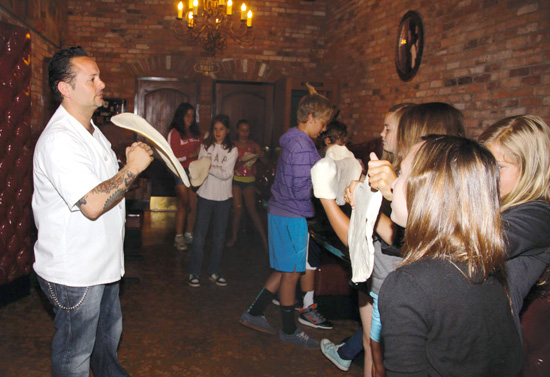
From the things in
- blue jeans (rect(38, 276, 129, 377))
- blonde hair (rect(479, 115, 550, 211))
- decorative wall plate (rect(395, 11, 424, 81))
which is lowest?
blue jeans (rect(38, 276, 129, 377))

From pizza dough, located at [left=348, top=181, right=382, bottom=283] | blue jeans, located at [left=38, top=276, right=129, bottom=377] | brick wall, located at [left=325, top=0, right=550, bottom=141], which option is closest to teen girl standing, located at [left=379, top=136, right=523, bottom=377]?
pizza dough, located at [left=348, top=181, right=382, bottom=283]

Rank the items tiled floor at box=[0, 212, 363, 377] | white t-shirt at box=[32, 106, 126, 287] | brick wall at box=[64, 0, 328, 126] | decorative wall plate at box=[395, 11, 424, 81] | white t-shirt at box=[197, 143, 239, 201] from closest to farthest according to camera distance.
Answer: white t-shirt at box=[32, 106, 126, 287] → tiled floor at box=[0, 212, 363, 377] → white t-shirt at box=[197, 143, 239, 201] → decorative wall plate at box=[395, 11, 424, 81] → brick wall at box=[64, 0, 328, 126]

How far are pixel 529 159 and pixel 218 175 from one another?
285cm

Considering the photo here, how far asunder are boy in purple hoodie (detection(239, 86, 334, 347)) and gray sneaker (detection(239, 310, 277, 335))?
272mm

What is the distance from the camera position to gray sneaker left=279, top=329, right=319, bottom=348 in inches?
119

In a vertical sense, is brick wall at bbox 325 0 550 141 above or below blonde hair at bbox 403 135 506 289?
above

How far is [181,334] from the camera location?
315 centimetres

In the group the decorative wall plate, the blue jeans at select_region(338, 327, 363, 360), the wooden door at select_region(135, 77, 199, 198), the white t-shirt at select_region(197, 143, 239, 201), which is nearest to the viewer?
the blue jeans at select_region(338, 327, 363, 360)

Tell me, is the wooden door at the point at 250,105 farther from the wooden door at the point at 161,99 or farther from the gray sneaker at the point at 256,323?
the gray sneaker at the point at 256,323

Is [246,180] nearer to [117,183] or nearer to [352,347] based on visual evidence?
[352,347]

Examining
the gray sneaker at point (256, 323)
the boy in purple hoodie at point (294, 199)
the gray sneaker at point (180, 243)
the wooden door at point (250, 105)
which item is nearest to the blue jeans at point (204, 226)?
the gray sneaker at point (256, 323)

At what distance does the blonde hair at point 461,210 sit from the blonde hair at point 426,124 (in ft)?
2.54

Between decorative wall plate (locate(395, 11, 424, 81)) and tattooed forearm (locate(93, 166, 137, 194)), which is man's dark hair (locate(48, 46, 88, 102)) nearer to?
tattooed forearm (locate(93, 166, 137, 194))

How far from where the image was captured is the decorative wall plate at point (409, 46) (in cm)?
475
